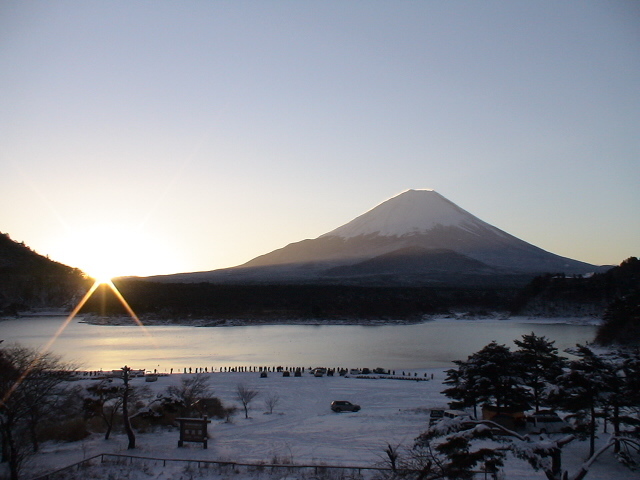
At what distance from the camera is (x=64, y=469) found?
8.69 metres

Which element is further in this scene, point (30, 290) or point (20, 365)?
point (30, 290)

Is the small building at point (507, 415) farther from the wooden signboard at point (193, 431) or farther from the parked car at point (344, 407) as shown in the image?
the wooden signboard at point (193, 431)

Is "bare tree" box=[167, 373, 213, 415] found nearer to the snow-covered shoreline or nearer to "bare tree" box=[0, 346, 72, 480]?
"bare tree" box=[0, 346, 72, 480]

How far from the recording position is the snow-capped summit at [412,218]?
139125 millimetres

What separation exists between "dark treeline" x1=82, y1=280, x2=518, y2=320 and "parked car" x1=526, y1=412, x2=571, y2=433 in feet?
141

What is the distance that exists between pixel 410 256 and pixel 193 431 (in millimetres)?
104990

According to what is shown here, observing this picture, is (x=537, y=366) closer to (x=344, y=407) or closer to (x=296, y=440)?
(x=344, y=407)

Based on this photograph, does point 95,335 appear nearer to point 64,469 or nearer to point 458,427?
point 64,469

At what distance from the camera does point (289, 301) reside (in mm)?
61188

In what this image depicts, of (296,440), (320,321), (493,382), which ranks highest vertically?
(493,382)

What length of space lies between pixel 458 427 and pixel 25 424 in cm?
912

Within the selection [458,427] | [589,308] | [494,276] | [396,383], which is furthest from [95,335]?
[494,276]

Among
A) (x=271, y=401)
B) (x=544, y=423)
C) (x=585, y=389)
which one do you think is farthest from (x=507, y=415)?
(x=271, y=401)

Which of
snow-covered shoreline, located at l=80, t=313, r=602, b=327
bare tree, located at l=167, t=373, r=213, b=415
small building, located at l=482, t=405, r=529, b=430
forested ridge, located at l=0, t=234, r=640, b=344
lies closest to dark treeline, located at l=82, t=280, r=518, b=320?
forested ridge, located at l=0, t=234, r=640, b=344
